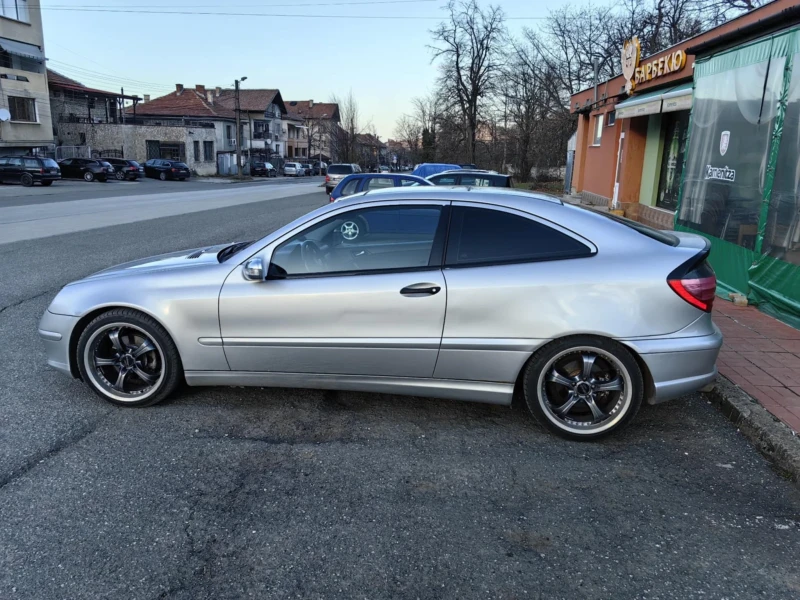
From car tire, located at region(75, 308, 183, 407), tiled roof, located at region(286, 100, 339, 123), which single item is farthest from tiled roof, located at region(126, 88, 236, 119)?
car tire, located at region(75, 308, 183, 407)

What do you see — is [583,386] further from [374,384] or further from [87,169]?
[87,169]

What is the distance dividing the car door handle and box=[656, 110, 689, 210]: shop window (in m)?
12.0

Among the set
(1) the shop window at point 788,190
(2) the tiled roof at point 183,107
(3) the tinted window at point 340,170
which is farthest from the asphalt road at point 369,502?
(2) the tiled roof at point 183,107

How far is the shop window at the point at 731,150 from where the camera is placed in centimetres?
669

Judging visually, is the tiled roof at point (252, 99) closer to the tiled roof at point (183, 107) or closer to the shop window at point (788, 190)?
the tiled roof at point (183, 107)

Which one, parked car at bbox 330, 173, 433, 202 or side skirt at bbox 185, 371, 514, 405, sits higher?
parked car at bbox 330, 173, 433, 202

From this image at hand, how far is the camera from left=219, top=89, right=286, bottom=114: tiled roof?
262 feet

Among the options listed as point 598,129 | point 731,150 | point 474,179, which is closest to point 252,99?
point 598,129

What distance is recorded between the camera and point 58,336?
14.2 ft

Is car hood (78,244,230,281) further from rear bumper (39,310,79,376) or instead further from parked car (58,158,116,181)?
parked car (58,158,116,181)

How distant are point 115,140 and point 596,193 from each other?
161 ft

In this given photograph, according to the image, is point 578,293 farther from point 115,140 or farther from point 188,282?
point 115,140

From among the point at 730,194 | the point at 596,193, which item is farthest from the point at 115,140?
the point at 730,194

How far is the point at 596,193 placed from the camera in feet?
69.3
